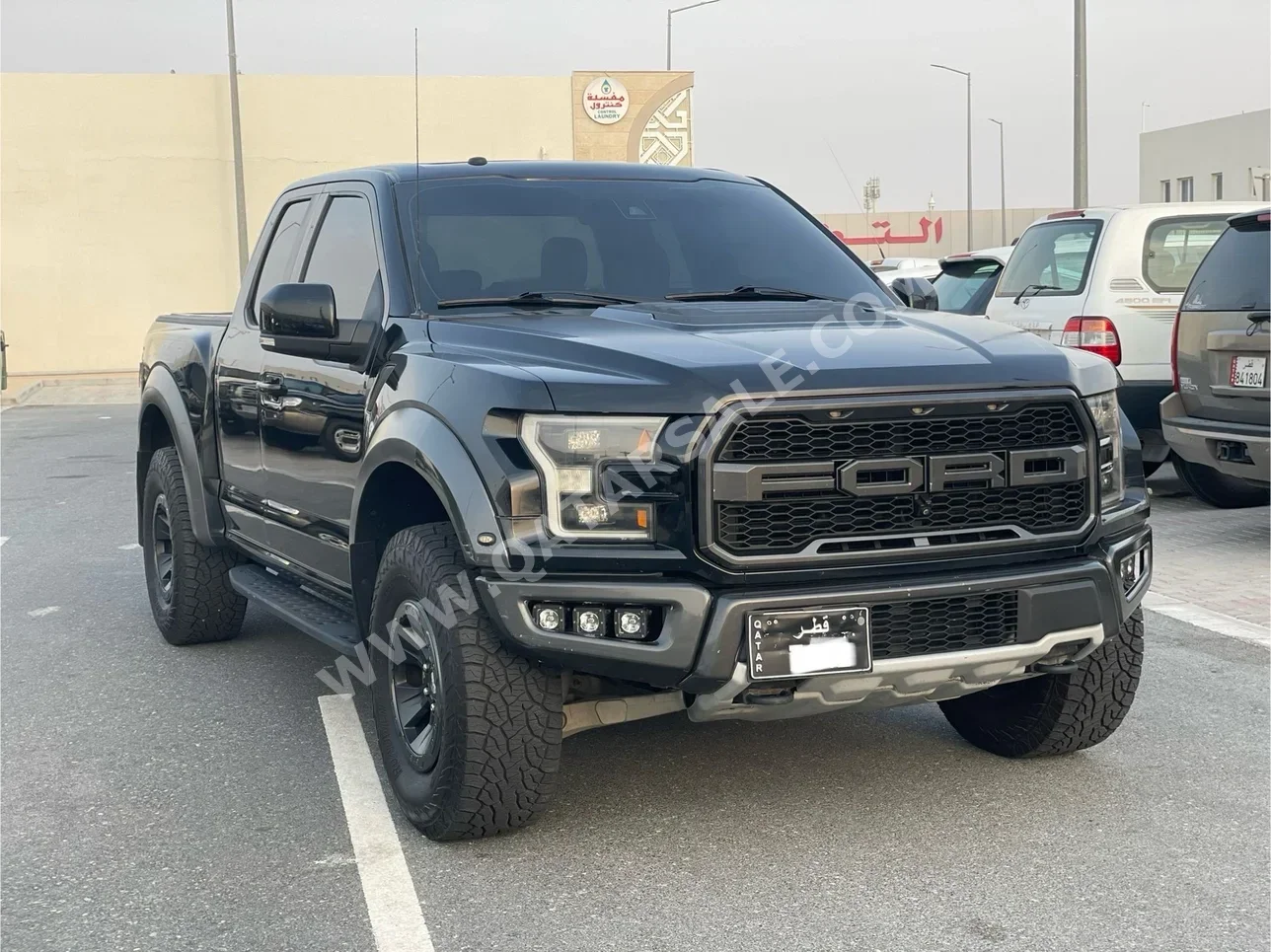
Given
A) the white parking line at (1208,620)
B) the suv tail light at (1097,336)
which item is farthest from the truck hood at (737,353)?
the suv tail light at (1097,336)

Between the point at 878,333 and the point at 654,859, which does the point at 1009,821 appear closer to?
the point at 654,859

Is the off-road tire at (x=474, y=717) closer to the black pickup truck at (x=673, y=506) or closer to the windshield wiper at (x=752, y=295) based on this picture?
the black pickup truck at (x=673, y=506)

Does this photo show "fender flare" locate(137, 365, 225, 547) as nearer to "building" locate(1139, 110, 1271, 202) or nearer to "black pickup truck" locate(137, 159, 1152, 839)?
"black pickup truck" locate(137, 159, 1152, 839)

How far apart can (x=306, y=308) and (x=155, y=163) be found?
27.1m

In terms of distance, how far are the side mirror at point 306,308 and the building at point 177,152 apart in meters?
25.7

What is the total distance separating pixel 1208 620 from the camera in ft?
22.7

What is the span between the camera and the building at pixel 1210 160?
2164 inches

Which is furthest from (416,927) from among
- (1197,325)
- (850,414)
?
(1197,325)

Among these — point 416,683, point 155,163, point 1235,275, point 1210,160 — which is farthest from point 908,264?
point 1210,160

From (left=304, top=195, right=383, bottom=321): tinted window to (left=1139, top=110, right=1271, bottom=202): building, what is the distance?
52549mm

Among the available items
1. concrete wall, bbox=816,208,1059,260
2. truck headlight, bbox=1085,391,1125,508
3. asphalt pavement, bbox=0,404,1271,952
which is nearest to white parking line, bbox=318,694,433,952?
asphalt pavement, bbox=0,404,1271,952

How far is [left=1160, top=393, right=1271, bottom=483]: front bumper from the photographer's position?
8055 mm

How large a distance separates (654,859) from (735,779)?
0.70 metres

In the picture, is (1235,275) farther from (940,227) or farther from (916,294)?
(940,227)
